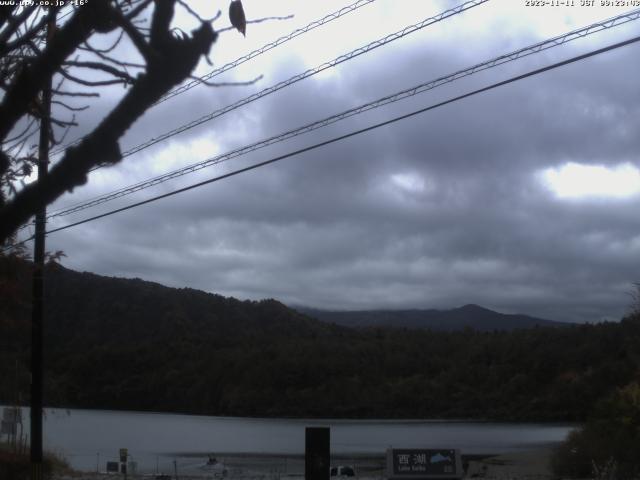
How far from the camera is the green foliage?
33.4m

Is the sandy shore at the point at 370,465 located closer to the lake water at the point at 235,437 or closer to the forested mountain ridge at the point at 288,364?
the lake water at the point at 235,437

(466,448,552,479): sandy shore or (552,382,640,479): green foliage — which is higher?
(552,382,640,479): green foliage

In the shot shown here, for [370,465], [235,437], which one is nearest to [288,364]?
[235,437]

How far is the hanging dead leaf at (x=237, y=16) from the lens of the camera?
6.32 m

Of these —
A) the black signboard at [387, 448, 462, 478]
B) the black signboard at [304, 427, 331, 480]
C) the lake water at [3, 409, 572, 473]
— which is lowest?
the lake water at [3, 409, 572, 473]

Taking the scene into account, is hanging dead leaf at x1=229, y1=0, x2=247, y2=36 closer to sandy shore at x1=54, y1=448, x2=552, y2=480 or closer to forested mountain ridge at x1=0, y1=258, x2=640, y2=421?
sandy shore at x1=54, y1=448, x2=552, y2=480

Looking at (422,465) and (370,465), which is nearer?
(422,465)

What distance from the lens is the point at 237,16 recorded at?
250 inches

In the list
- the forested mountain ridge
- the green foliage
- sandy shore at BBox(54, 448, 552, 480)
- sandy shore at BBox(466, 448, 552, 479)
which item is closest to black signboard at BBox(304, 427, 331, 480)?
the green foliage

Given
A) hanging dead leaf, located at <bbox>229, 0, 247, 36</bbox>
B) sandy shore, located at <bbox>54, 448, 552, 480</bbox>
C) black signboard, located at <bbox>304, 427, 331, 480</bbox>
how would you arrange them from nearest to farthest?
hanging dead leaf, located at <bbox>229, 0, 247, 36</bbox> → black signboard, located at <bbox>304, 427, 331, 480</bbox> → sandy shore, located at <bbox>54, 448, 552, 480</bbox>

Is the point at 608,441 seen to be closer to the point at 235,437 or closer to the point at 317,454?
the point at 317,454

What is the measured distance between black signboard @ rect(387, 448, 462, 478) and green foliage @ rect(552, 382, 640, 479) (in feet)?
35.7

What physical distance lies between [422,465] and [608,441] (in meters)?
17.1

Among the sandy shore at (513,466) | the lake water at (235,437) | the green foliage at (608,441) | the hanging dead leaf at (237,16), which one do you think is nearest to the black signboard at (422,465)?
the green foliage at (608,441)
